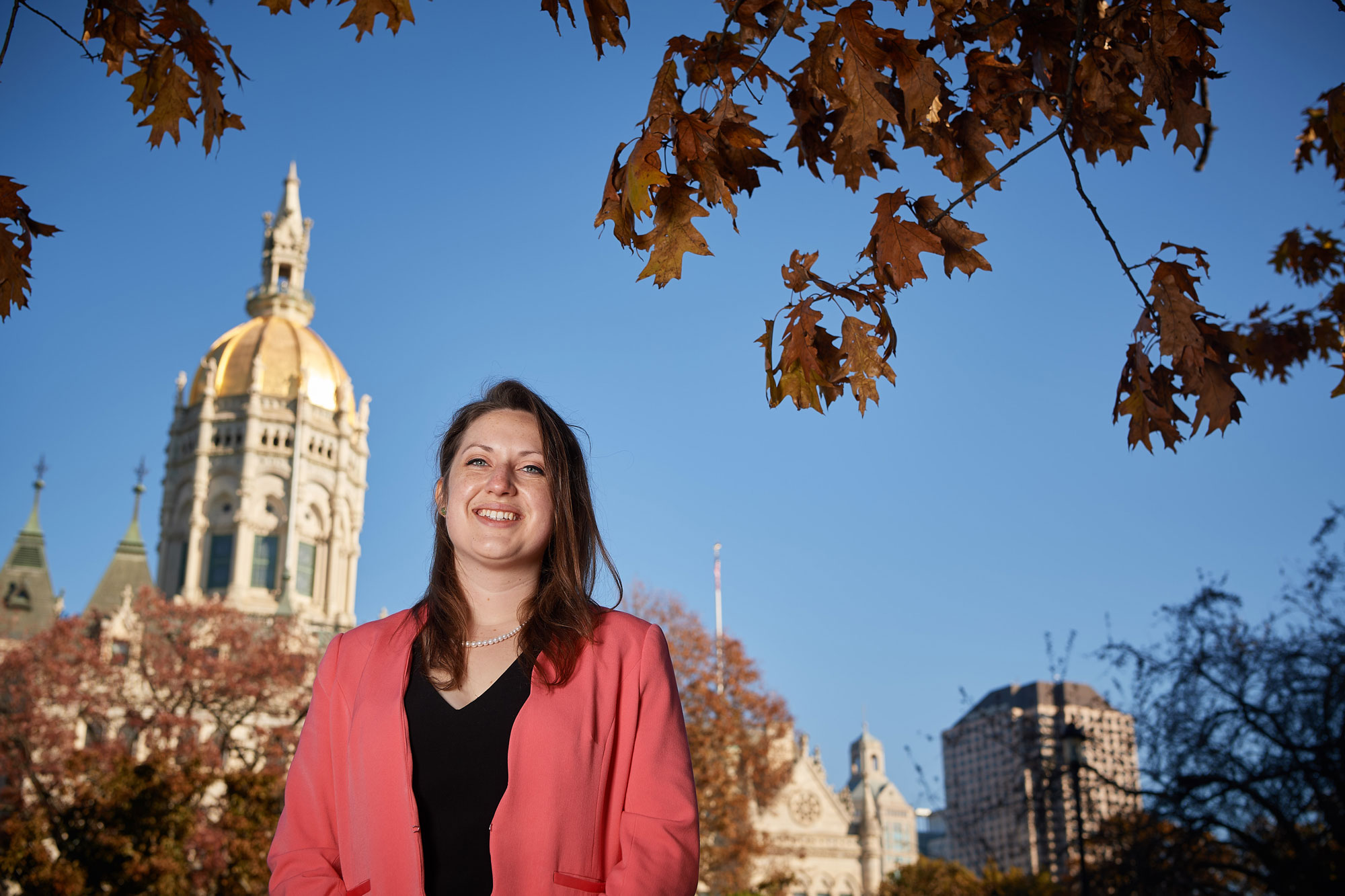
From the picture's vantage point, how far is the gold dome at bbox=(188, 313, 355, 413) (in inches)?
2621

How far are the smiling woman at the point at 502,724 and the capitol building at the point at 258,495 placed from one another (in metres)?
58.3

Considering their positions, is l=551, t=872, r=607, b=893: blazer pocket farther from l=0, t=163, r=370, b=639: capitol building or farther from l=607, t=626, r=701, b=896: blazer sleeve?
l=0, t=163, r=370, b=639: capitol building

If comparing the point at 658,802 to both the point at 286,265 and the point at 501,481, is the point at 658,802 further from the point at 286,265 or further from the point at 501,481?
the point at 286,265

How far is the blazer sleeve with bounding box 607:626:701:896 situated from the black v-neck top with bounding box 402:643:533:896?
32 centimetres

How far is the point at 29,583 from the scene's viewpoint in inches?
2256

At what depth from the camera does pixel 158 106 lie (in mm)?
3822

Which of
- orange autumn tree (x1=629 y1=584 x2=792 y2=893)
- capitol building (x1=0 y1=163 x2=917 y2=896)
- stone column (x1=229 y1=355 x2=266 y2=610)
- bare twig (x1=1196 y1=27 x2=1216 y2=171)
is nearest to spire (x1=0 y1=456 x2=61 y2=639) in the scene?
capitol building (x1=0 y1=163 x2=917 y2=896)

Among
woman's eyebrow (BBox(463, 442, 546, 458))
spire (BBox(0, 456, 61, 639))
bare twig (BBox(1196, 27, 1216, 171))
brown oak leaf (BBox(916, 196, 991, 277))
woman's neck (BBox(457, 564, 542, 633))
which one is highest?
spire (BBox(0, 456, 61, 639))

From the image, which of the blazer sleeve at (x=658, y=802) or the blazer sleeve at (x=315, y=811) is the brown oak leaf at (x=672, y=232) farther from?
the blazer sleeve at (x=315, y=811)

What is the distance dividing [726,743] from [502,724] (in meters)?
31.4

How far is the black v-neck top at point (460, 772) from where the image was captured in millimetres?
2785

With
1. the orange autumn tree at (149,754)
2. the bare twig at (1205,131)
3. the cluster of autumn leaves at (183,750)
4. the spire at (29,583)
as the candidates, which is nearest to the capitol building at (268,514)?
the spire at (29,583)

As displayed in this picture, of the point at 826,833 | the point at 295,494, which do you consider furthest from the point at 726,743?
the point at 295,494

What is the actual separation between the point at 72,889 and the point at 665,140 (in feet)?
Answer: 73.0
